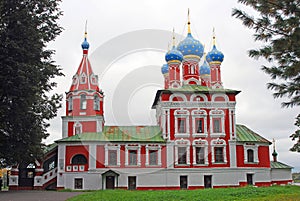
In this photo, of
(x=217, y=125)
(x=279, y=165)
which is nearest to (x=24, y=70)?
(x=217, y=125)

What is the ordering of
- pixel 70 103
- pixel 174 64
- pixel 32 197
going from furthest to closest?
pixel 70 103 → pixel 174 64 → pixel 32 197

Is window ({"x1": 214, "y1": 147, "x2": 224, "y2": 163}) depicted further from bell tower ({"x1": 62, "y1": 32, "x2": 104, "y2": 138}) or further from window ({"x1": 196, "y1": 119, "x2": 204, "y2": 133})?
bell tower ({"x1": 62, "y1": 32, "x2": 104, "y2": 138})

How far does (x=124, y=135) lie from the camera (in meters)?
33.7

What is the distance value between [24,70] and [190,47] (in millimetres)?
20057

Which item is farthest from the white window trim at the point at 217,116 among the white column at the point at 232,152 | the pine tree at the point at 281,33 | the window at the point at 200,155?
the pine tree at the point at 281,33

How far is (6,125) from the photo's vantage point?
818 inches

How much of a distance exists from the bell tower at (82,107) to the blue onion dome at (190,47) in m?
9.11

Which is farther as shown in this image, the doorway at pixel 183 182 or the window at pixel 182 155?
the window at pixel 182 155

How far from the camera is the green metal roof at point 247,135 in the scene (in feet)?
111

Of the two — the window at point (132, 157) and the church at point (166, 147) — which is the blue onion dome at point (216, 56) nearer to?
the church at point (166, 147)

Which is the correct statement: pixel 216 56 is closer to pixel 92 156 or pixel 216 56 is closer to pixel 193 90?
pixel 193 90

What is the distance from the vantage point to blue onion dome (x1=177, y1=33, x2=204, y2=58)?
36.1m

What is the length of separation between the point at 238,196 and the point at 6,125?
13.0 meters

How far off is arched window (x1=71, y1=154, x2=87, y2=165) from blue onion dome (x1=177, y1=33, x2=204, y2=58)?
1377 centimetres
